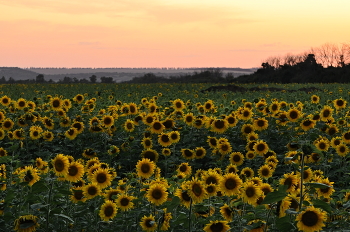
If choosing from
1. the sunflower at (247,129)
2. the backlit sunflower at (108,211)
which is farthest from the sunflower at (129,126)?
the backlit sunflower at (108,211)

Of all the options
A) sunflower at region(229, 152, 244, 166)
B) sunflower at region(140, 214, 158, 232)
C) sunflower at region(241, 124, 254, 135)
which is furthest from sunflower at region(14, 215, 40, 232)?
sunflower at region(241, 124, 254, 135)

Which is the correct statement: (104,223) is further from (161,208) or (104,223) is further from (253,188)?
(253,188)

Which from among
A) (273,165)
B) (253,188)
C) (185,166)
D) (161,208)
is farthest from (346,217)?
(185,166)

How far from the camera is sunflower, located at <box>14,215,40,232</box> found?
3818 mm

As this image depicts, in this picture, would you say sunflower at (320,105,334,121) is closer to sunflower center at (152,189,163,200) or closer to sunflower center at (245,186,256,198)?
sunflower center at (245,186,256,198)

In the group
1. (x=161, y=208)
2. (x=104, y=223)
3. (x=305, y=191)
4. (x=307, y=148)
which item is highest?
(x=307, y=148)

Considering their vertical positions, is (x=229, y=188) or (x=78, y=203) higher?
(x=229, y=188)

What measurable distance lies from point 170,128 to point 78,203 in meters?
4.79

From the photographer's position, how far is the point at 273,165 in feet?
19.7

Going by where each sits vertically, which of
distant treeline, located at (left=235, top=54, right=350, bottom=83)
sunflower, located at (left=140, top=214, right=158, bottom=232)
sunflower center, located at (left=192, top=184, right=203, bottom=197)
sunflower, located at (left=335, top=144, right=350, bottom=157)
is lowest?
sunflower, located at (left=140, top=214, right=158, bottom=232)

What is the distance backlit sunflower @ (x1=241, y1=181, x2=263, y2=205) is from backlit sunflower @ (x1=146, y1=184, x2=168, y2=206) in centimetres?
74

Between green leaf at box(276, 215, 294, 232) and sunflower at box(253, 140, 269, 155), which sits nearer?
Answer: green leaf at box(276, 215, 294, 232)

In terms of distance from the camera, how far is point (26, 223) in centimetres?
386

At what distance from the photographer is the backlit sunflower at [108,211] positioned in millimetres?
4227
